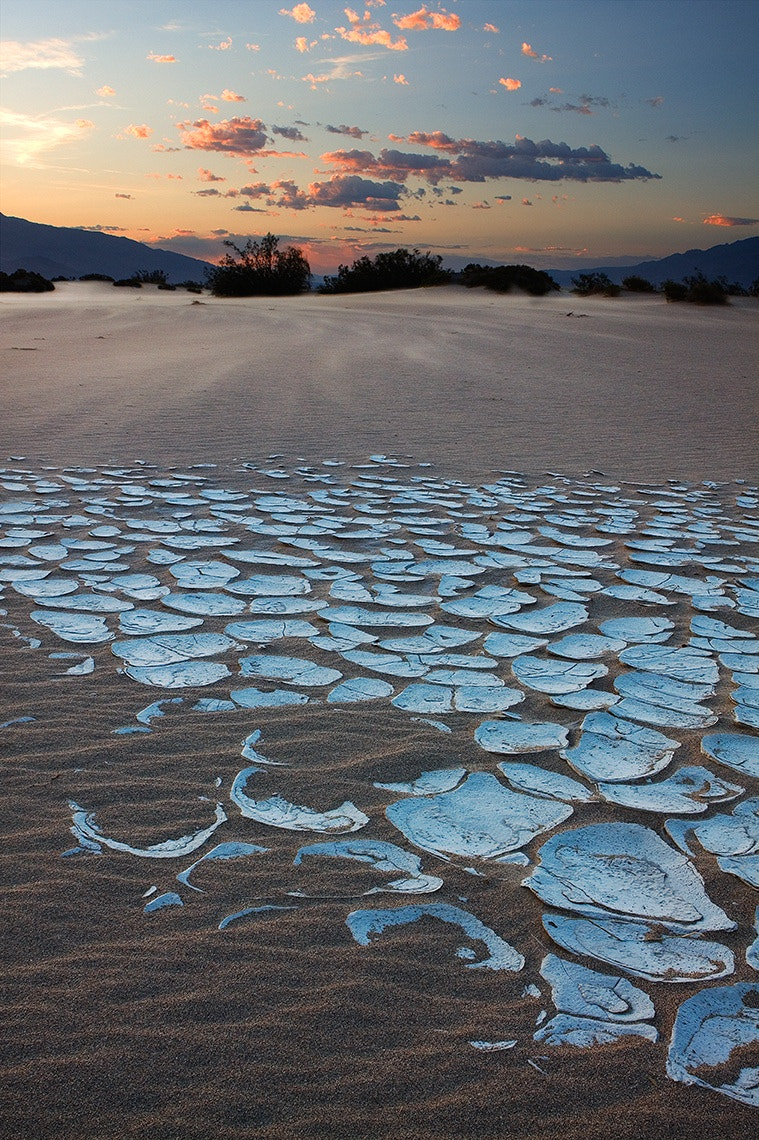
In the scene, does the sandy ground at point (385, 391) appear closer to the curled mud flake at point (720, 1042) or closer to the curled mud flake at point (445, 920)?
the curled mud flake at point (445, 920)

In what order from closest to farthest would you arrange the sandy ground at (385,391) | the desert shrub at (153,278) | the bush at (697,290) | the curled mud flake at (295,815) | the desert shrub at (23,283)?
the curled mud flake at (295,815), the sandy ground at (385,391), the bush at (697,290), the desert shrub at (23,283), the desert shrub at (153,278)

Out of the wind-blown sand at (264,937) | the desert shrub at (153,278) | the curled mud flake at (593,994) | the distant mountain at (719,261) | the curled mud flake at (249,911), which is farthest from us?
the distant mountain at (719,261)

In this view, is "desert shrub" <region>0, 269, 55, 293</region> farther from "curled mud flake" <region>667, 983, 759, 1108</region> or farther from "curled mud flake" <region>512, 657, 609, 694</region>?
"curled mud flake" <region>667, 983, 759, 1108</region>

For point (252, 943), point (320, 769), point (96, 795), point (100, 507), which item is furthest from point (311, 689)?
point (100, 507)

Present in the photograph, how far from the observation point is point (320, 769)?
1803mm

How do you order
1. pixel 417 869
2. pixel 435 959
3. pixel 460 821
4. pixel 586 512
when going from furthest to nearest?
pixel 586 512
pixel 460 821
pixel 417 869
pixel 435 959

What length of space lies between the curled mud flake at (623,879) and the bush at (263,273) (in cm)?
2321

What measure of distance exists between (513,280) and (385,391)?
51.7 feet

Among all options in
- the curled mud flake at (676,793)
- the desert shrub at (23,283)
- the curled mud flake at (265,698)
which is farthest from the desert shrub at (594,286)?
the curled mud flake at (676,793)

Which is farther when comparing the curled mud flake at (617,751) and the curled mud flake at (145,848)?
the curled mud flake at (617,751)

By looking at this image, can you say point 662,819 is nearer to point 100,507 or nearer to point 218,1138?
point 218,1138

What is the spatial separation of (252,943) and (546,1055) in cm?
46

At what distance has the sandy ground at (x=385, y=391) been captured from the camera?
5.28m

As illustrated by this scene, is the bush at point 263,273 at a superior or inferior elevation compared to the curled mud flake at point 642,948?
superior
